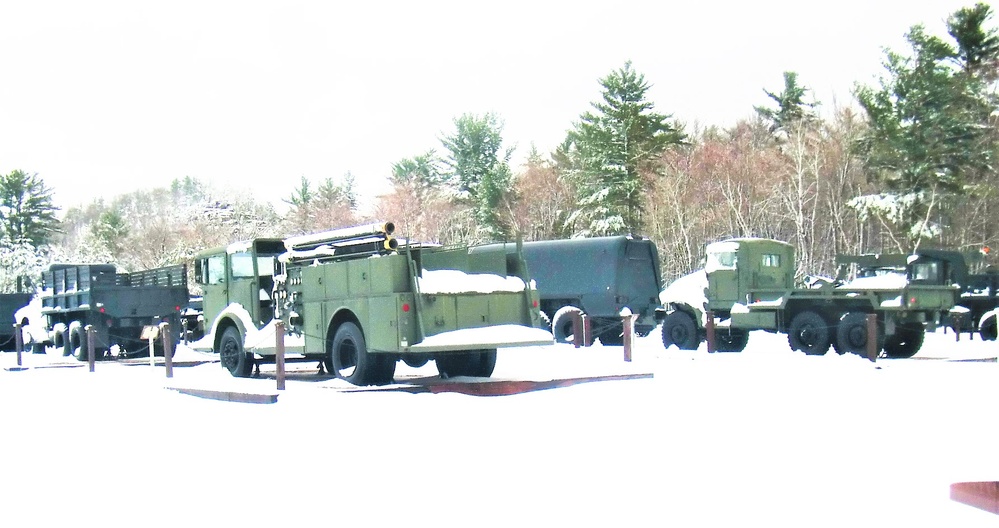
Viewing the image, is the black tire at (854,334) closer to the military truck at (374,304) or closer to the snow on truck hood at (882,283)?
the snow on truck hood at (882,283)

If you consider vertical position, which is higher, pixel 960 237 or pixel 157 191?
pixel 157 191

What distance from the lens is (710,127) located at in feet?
198

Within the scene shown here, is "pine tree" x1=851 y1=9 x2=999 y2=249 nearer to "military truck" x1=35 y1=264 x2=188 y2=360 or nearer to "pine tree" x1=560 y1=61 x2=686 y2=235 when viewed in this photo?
"pine tree" x1=560 y1=61 x2=686 y2=235

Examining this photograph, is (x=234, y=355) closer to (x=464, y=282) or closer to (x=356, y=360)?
(x=356, y=360)

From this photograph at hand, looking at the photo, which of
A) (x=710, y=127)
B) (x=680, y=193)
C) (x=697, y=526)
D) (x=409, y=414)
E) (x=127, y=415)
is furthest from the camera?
(x=710, y=127)

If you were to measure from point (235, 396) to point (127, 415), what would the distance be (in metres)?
1.36

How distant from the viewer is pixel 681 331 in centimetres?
2456

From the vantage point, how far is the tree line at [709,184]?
3900 centimetres

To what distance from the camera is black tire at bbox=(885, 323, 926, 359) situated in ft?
67.1

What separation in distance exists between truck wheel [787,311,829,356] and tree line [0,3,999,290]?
6.18 m

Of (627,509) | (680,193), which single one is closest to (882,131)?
(680,193)

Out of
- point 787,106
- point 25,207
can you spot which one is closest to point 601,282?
point 787,106

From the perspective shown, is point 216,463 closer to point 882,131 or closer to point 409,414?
point 409,414

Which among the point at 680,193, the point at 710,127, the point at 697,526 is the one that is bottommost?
the point at 697,526
